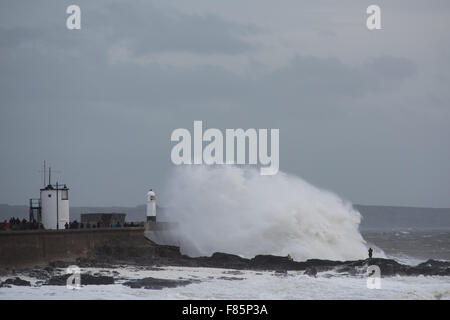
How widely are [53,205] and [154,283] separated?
6305mm

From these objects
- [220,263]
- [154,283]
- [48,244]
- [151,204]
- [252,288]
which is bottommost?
[252,288]

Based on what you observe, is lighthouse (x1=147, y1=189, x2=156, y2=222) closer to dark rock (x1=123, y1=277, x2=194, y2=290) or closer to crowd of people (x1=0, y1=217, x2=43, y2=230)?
crowd of people (x1=0, y1=217, x2=43, y2=230)

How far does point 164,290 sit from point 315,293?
13.2 feet

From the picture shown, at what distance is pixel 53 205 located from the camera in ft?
98.8

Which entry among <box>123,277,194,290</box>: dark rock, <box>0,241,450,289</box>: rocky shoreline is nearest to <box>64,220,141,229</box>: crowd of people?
<box>0,241,450,289</box>: rocky shoreline

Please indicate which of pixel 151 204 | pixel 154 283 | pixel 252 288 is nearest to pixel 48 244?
pixel 154 283

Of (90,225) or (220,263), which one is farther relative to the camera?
(90,225)

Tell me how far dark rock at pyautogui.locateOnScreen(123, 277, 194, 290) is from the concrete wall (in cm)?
344

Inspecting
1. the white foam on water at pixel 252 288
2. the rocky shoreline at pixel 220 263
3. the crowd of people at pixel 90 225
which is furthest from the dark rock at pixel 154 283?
the crowd of people at pixel 90 225

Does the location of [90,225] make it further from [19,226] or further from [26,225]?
[19,226]

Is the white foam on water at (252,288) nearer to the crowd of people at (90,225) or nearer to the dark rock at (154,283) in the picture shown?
the dark rock at (154,283)

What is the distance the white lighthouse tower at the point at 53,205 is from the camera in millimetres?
30016

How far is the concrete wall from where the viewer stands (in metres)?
26.6
